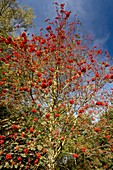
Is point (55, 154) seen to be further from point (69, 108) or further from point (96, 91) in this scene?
point (96, 91)

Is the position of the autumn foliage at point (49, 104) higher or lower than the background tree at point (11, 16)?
lower

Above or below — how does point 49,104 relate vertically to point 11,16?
below

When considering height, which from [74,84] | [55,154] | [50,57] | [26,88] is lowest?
[55,154]

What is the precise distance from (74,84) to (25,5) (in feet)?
25.6

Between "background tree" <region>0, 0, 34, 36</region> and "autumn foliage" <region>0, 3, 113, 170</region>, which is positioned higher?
"background tree" <region>0, 0, 34, 36</region>

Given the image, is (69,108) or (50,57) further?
(50,57)

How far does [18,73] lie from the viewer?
20.9 ft

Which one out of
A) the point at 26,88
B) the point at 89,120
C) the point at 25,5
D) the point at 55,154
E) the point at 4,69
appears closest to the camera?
the point at 26,88

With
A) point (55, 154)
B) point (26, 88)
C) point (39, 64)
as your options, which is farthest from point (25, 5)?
point (55, 154)

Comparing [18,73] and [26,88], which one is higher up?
[18,73]

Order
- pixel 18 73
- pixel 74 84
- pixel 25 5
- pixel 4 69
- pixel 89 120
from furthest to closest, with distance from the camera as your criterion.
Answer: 1. pixel 25 5
2. pixel 4 69
3. pixel 89 120
4. pixel 74 84
5. pixel 18 73

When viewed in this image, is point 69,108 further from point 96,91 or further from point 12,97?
point 12,97

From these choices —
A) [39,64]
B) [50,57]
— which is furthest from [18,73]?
[50,57]

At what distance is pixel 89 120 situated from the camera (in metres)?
7.40
